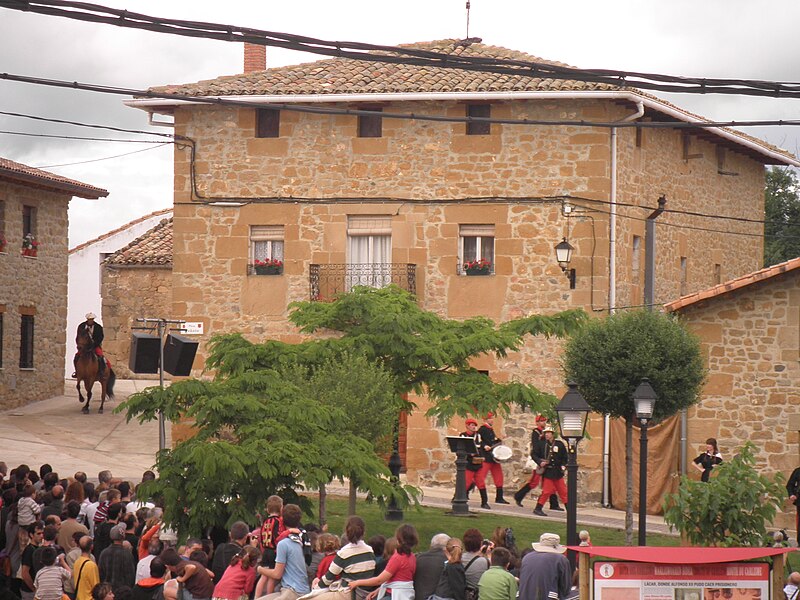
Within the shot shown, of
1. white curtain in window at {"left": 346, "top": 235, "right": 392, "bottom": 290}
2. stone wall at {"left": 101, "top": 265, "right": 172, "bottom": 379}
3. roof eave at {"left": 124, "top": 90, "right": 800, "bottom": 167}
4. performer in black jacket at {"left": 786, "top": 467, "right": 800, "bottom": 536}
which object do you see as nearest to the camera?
performer in black jacket at {"left": 786, "top": 467, "right": 800, "bottom": 536}

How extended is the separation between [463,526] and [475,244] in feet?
26.3

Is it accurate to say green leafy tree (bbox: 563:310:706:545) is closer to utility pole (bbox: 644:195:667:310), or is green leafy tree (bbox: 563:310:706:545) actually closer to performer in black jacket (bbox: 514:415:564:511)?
performer in black jacket (bbox: 514:415:564:511)

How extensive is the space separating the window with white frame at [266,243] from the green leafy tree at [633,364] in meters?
8.28

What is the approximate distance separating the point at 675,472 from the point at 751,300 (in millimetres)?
3293

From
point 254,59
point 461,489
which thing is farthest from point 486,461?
point 254,59

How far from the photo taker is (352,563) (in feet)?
39.9

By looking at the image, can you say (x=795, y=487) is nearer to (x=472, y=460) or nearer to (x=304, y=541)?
(x=472, y=460)

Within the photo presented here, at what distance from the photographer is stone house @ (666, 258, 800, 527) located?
2456 cm

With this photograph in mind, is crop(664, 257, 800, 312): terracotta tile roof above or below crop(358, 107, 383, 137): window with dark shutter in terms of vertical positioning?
below

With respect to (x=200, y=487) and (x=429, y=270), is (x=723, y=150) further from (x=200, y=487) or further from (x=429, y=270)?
(x=200, y=487)

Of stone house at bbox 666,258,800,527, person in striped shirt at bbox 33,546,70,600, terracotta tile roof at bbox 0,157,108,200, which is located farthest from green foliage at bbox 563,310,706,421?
terracotta tile roof at bbox 0,157,108,200

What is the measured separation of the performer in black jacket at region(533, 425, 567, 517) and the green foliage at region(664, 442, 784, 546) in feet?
28.3

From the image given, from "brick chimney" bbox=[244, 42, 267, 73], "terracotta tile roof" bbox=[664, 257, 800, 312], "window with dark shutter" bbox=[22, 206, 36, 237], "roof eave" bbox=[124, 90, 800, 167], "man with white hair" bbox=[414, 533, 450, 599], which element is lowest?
"man with white hair" bbox=[414, 533, 450, 599]

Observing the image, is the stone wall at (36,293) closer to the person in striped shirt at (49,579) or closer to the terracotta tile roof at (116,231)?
the terracotta tile roof at (116,231)
